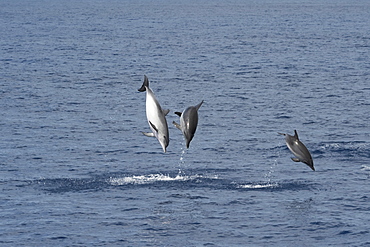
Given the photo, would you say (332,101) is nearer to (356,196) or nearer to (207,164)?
(207,164)

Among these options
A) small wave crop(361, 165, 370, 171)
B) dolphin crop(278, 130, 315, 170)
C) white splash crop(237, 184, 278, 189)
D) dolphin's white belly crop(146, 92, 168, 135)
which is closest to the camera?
dolphin's white belly crop(146, 92, 168, 135)

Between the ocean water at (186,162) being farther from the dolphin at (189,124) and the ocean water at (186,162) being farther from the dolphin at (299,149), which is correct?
the dolphin at (189,124)

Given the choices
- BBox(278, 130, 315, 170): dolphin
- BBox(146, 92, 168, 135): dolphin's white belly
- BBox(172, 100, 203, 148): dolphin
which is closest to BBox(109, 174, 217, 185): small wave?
BBox(278, 130, 315, 170): dolphin

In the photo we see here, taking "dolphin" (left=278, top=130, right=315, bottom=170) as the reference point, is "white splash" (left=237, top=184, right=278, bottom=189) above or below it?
below

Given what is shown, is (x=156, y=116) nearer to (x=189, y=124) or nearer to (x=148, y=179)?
(x=189, y=124)

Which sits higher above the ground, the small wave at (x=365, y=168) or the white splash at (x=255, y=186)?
the white splash at (x=255, y=186)

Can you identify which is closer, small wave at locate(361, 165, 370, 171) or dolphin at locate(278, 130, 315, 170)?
dolphin at locate(278, 130, 315, 170)

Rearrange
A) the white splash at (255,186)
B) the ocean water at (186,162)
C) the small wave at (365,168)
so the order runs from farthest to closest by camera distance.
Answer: the small wave at (365,168) → the white splash at (255,186) → the ocean water at (186,162)

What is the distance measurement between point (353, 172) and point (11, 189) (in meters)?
26.7

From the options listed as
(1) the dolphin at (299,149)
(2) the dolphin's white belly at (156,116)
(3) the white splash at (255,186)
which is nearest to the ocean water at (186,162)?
(3) the white splash at (255,186)

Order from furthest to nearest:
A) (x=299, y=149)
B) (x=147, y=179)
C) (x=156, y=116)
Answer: (x=147, y=179) < (x=299, y=149) < (x=156, y=116)

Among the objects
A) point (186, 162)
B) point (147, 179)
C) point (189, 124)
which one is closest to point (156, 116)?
point (189, 124)

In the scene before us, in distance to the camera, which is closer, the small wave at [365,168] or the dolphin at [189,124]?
the dolphin at [189,124]

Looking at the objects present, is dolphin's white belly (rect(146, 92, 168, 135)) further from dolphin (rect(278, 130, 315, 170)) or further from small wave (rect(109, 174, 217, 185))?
small wave (rect(109, 174, 217, 185))
